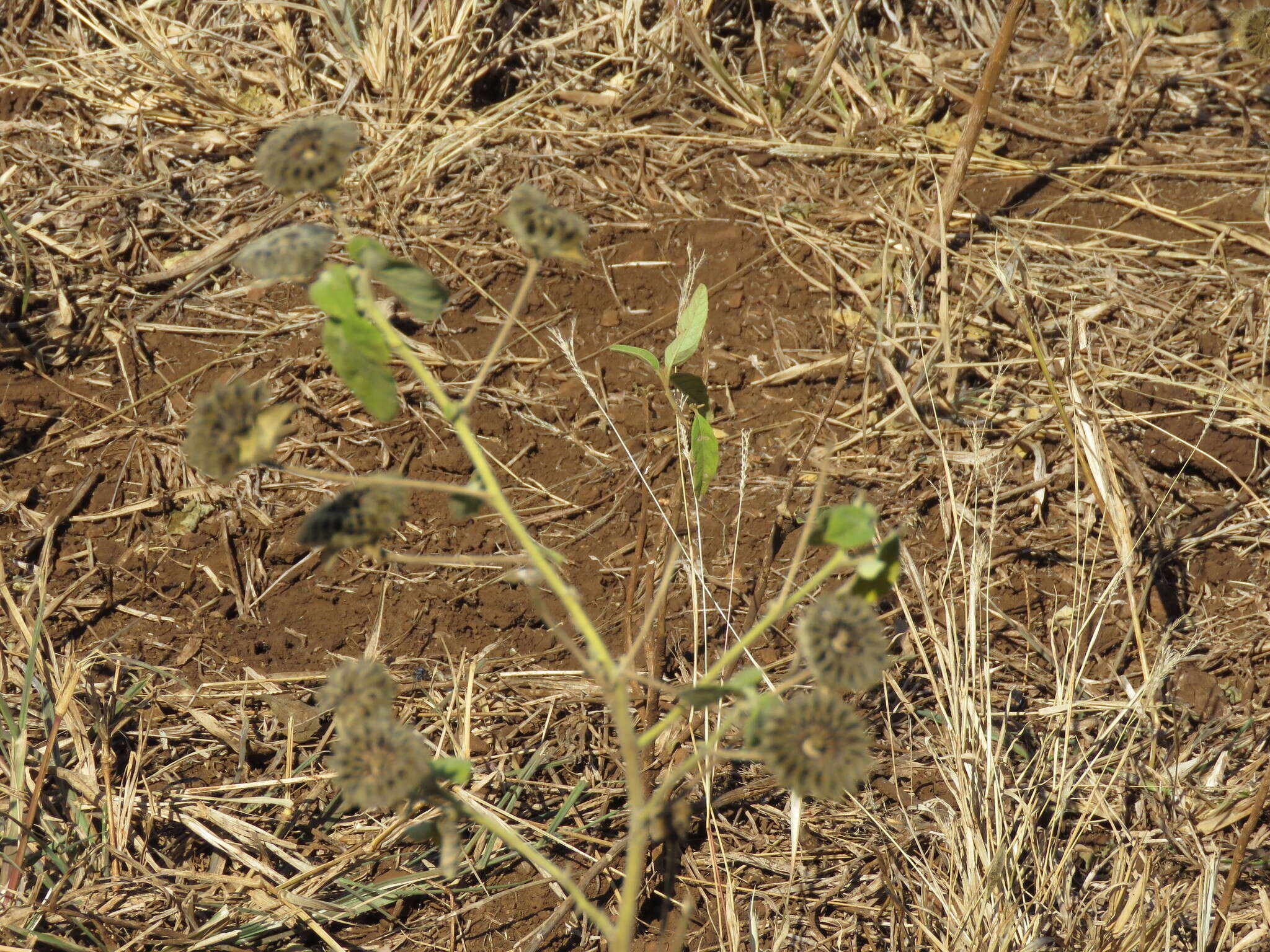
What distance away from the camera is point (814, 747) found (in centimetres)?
86

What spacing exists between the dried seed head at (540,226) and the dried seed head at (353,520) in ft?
0.77

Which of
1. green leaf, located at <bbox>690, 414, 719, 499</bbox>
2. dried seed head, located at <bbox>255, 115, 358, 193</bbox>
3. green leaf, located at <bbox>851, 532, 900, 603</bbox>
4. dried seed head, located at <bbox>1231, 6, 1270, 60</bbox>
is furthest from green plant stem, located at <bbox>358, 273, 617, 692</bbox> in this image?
dried seed head, located at <bbox>1231, 6, 1270, 60</bbox>

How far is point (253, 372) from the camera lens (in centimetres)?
252

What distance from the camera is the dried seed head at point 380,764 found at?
84 centimetres

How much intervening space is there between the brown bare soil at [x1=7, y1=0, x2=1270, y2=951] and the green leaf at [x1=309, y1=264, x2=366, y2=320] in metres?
0.61

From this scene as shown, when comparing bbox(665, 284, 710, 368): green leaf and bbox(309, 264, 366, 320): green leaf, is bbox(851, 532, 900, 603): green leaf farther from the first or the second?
bbox(665, 284, 710, 368): green leaf

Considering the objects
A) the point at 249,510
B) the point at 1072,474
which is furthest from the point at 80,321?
the point at 1072,474

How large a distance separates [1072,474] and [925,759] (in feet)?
2.52

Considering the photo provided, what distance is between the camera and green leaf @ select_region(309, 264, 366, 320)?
851 mm

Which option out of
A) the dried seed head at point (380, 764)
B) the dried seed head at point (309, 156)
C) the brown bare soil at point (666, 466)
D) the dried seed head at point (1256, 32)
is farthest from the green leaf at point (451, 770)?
the dried seed head at point (1256, 32)

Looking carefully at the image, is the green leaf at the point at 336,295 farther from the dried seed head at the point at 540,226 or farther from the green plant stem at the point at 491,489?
the dried seed head at the point at 540,226

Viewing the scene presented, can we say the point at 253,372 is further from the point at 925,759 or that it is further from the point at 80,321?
the point at 925,759

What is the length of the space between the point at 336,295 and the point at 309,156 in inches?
6.2

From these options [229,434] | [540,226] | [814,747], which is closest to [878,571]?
[814,747]
